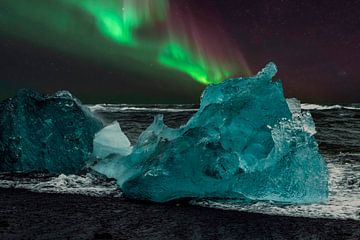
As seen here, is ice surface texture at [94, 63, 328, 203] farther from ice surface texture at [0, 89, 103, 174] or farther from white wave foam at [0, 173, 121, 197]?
ice surface texture at [0, 89, 103, 174]

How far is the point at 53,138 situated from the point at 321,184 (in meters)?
4.43

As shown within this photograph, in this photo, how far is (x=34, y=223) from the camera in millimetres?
3648

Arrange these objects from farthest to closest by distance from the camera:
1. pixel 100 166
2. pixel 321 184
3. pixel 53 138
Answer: pixel 53 138 < pixel 100 166 < pixel 321 184

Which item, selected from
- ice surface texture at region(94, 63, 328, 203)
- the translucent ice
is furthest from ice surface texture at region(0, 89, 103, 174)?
ice surface texture at region(94, 63, 328, 203)

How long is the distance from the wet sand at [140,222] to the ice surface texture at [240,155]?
1.42ft

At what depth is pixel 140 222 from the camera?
12.6ft

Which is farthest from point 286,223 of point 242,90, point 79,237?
point 242,90

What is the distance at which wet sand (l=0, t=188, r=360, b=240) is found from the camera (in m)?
3.43

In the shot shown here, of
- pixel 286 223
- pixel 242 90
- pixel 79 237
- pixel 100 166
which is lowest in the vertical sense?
pixel 79 237

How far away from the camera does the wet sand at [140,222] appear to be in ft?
11.2

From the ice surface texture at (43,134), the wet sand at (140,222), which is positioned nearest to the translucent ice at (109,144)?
the ice surface texture at (43,134)

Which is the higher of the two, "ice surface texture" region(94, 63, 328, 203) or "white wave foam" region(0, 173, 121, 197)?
"ice surface texture" region(94, 63, 328, 203)

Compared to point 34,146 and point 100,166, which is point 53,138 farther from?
point 100,166

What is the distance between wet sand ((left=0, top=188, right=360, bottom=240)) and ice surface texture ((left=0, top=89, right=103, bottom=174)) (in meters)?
2.22
